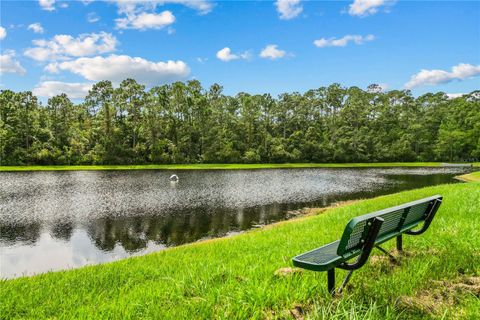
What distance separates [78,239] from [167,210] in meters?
7.64

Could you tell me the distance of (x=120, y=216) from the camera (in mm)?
21906

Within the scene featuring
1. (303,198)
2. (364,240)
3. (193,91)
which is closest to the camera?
(364,240)

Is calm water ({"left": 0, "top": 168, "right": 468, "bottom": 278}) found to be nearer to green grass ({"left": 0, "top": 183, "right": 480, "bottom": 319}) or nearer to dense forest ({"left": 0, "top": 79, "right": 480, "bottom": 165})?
green grass ({"left": 0, "top": 183, "right": 480, "bottom": 319})

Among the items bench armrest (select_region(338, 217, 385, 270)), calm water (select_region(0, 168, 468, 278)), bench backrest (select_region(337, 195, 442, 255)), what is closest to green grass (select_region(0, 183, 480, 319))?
bench armrest (select_region(338, 217, 385, 270))

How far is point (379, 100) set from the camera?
4247 inches

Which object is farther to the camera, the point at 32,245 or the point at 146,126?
the point at 146,126

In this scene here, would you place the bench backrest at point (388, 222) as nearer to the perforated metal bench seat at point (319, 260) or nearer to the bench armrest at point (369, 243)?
the bench armrest at point (369, 243)

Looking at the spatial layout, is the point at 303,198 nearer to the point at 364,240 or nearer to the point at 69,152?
the point at 364,240

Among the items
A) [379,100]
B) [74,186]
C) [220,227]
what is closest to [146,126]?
[74,186]

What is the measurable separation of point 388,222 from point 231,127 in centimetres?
8481

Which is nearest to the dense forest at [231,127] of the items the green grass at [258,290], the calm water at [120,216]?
the calm water at [120,216]

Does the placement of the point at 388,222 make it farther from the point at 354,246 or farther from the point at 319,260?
the point at 319,260

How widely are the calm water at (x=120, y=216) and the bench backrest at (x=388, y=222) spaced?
10390mm

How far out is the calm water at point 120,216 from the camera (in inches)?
583
